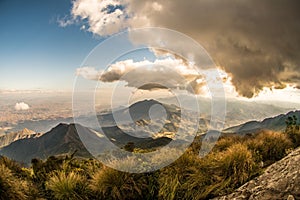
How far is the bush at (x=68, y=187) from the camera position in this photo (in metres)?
8.38

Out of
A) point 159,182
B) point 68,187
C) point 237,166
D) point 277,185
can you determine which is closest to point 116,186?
point 159,182

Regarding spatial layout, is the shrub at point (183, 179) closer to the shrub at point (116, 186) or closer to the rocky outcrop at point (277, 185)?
the shrub at point (116, 186)

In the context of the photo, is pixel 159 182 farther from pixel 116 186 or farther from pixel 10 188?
pixel 10 188

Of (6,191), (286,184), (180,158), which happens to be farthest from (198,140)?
(6,191)

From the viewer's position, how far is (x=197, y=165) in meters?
9.34

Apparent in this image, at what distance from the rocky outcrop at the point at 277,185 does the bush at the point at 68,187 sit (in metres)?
3.77

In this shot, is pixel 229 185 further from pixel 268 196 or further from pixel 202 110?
pixel 202 110

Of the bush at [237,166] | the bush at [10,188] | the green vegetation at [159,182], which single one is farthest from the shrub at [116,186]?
the bush at [237,166]

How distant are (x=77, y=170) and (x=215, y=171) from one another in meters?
4.42

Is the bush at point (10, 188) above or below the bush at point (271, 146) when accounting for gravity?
below

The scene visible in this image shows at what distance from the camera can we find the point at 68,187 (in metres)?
8.42

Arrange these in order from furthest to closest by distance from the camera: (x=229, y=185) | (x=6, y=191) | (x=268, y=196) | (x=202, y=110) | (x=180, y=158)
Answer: (x=202, y=110), (x=180, y=158), (x=229, y=185), (x=6, y=191), (x=268, y=196)

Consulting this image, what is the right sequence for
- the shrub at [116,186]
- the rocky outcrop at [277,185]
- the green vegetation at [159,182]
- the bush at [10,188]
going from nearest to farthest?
the rocky outcrop at [277,185] → the bush at [10,188] → the green vegetation at [159,182] → the shrub at [116,186]

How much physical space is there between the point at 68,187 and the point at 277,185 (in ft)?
17.4
